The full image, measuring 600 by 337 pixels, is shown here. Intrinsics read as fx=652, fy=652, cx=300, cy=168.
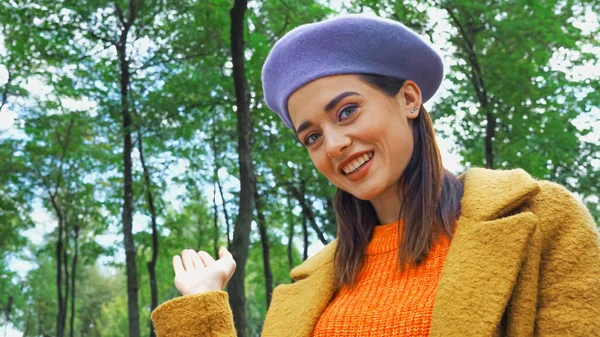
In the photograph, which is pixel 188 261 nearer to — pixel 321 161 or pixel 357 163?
pixel 321 161

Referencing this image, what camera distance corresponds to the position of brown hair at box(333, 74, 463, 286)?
2.33 m

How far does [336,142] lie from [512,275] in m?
0.82

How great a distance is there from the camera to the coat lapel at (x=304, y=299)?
2.61 metres

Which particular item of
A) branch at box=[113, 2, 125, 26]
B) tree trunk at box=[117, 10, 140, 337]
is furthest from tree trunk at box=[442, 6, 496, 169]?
tree trunk at box=[117, 10, 140, 337]

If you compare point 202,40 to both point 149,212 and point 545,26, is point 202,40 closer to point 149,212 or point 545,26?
point 149,212

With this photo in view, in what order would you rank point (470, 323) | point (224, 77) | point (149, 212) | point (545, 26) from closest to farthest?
point (470, 323) → point (545, 26) → point (224, 77) → point (149, 212)

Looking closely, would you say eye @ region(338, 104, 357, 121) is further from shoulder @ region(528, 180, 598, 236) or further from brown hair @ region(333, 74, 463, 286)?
shoulder @ region(528, 180, 598, 236)

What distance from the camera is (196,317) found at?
222cm

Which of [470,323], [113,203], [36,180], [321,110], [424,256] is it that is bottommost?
[470,323]

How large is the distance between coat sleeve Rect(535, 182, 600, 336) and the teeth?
2.11 ft

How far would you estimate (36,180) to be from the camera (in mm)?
20141

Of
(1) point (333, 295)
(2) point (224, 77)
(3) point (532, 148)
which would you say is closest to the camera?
(1) point (333, 295)

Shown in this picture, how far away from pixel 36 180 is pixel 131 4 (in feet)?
28.3

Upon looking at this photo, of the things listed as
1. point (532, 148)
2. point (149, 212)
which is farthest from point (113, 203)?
point (532, 148)
